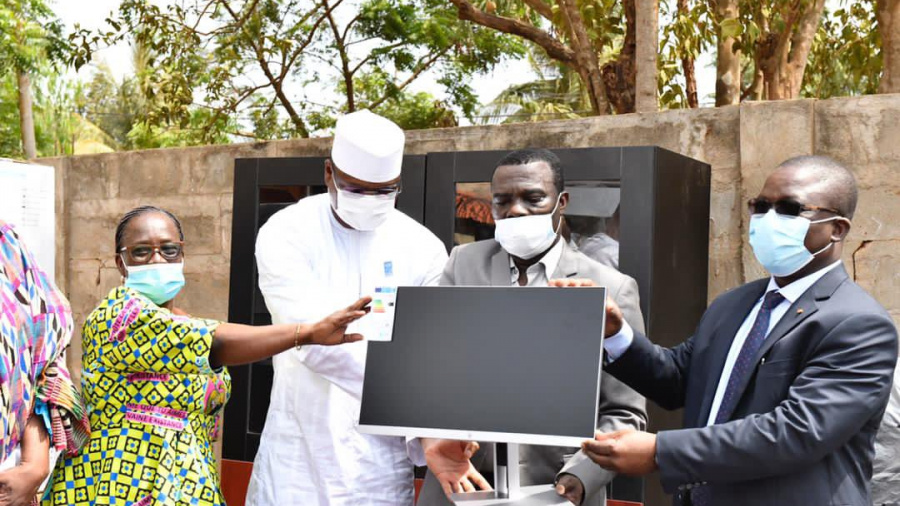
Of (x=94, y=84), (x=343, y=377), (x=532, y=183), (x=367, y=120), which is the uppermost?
(x=94, y=84)

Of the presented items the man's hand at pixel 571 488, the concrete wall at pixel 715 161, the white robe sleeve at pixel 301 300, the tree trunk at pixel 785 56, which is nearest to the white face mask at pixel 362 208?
the white robe sleeve at pixel 301 300

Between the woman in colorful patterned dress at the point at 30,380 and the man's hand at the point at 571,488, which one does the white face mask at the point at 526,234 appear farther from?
the woman in colorful patterned dress at the point at 30,380

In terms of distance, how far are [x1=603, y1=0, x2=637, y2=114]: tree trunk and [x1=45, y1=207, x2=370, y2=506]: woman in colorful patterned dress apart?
5138 mm

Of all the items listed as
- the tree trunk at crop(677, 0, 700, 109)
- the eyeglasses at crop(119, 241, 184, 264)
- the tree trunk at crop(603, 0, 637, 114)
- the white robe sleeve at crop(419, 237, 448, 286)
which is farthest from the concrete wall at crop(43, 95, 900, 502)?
the tree trunk at crop(677, 0, 700, 109)

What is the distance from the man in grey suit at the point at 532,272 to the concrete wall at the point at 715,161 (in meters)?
1.67

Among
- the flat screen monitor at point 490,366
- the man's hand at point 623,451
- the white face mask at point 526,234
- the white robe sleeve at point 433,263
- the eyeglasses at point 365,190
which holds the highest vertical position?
the eyeglasses at point 365,190

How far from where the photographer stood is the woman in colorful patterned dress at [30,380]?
7.97 ft

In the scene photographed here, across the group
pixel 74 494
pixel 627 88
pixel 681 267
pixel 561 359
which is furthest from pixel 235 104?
pixel 561 359

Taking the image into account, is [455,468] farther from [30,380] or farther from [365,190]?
[30,380]

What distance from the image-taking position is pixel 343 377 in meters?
2.70

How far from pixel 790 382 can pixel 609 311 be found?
462mm

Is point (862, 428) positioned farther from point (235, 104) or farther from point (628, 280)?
point (235, 104)

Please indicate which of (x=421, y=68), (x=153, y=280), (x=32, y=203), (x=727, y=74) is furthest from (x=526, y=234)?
(x=421, y=68)

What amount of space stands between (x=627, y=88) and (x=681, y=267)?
3.82m
